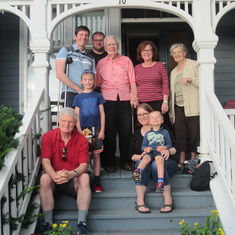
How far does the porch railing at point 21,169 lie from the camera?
258cm

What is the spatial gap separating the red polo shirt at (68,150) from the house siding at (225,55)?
3.17 metres

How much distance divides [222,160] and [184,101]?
1.01 meters

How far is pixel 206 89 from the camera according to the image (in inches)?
149

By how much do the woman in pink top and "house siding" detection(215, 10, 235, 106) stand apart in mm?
1866

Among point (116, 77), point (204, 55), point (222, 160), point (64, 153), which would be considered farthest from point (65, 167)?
point (204, 55)

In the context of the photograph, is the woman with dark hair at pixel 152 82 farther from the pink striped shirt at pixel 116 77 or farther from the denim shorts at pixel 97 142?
the denim shorts at pixel 97 142

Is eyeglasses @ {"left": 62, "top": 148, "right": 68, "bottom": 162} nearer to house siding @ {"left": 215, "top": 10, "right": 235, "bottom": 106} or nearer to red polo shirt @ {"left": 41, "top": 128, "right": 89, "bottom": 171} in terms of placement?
red polo shirt @ {"left": 41, "top": 128, "right": 89, "bottom": 171}

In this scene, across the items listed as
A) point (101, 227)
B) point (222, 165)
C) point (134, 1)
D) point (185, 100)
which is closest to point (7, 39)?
point (134, 1)

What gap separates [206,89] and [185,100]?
290 millimetres

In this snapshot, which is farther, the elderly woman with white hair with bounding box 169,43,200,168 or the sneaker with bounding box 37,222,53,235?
the elderly woman with white hair with bounding box 169,43,200,168

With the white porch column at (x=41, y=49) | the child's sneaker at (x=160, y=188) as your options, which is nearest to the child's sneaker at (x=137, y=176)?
the child's sneaker at (x=160, y=188)

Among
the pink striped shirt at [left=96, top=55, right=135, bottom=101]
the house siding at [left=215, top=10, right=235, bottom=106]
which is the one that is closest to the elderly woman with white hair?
the pink striped shirt at [left=96, top=55, right=135, bottom=101]

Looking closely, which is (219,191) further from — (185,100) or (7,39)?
(7,39)

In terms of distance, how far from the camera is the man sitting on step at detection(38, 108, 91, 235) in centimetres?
294
